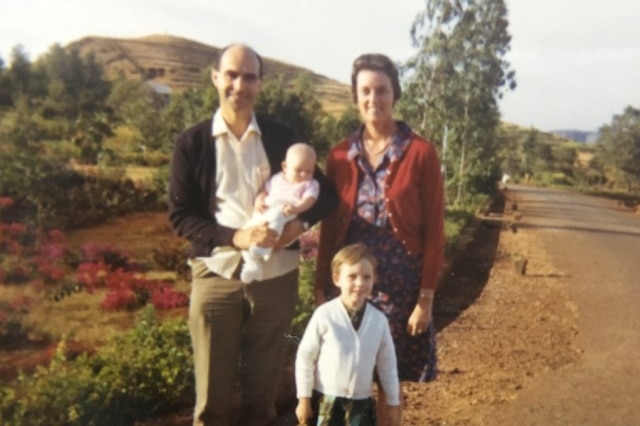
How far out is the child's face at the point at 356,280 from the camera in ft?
8.23

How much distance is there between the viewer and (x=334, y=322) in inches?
99.8

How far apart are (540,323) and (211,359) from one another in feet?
16.7

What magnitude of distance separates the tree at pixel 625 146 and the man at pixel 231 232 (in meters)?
40.8

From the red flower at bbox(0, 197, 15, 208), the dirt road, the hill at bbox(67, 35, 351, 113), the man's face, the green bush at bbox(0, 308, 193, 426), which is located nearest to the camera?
the man's face

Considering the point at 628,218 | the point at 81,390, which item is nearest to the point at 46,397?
the point at 81,390

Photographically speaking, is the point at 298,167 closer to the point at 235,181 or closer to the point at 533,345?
the point at 235,181

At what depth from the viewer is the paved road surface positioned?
4539mm

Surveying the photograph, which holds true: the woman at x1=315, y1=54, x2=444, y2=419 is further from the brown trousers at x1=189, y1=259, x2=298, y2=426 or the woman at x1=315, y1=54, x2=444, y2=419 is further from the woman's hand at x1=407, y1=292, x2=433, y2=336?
the brown trousers at x1=189, y1=259, x2=298, y2=426

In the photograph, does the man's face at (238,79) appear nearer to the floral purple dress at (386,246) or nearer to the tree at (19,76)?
the floral purple dress at (386,246)

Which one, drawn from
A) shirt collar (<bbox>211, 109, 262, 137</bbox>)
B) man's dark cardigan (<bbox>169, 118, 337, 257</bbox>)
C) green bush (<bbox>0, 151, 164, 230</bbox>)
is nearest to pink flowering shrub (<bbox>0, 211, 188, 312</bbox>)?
green bush (<bbox>0, 151, 164, 230</bbox>)

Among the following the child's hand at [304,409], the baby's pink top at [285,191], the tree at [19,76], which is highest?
the tree at [19,76]

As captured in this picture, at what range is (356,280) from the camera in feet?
8.23

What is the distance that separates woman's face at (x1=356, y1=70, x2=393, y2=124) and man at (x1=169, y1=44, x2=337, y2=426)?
293mm

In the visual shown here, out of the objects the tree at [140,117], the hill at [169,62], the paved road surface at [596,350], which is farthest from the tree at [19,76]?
the hill at [169,62]
